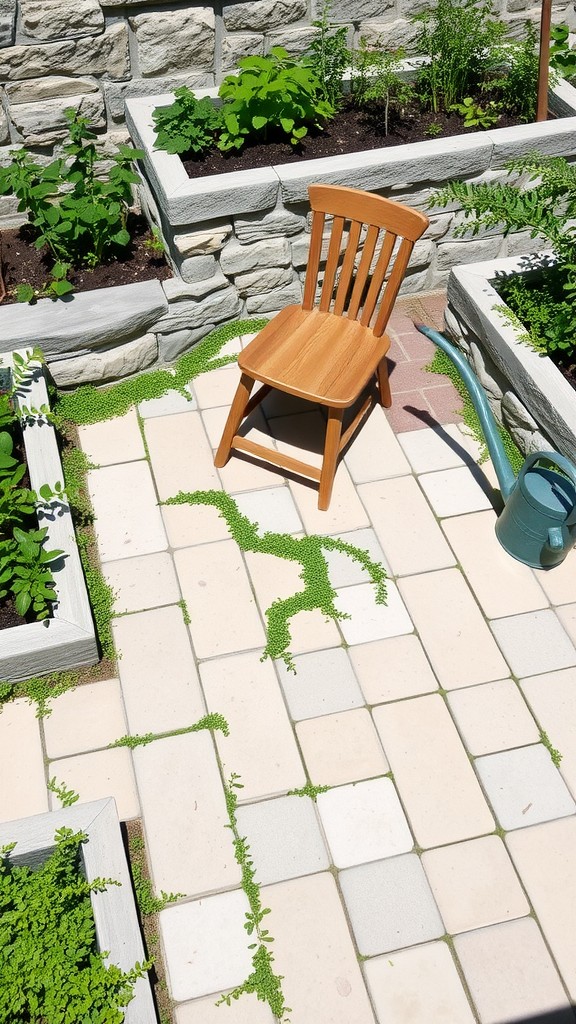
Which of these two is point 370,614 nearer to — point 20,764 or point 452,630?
point 452,630

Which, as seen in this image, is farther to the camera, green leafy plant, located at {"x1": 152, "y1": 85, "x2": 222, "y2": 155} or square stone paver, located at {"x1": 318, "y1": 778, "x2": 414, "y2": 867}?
green leafy plant, located at {"x1": 152, "y1": 85, "x2": 222, "y2": 155}

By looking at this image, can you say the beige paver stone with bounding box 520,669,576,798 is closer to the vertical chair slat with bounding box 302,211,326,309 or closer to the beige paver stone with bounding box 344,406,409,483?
the beige paver stone with bounding box 344,406,409,483

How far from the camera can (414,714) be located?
2721mm

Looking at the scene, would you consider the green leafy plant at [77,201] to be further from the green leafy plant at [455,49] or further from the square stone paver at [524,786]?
the square stone paver at [524,786]

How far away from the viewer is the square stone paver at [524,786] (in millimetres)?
2514

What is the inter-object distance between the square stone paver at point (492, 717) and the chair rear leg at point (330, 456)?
2.99ft

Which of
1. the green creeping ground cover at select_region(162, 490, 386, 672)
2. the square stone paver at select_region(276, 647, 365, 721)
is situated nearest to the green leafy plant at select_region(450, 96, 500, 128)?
the green creeping ground cover at select_region(162, 490, 386, 672)

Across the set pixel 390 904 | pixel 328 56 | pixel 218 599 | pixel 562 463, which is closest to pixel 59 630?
pixel 218 599

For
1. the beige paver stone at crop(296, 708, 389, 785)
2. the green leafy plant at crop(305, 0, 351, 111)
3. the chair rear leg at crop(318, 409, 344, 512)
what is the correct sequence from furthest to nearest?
1. the green leafy plant at crop(305, 0, 351, 111)
2. the chair rear leg at crop(318, 409, 344, 512)
3. the beige paver stone at crop(296, 708, 389, 785)

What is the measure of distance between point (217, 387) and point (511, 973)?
101 inches

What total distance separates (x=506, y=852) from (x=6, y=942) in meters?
1.43

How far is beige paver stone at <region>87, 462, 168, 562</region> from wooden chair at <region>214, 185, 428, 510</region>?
0.35 m

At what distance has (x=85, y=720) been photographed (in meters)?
2.69

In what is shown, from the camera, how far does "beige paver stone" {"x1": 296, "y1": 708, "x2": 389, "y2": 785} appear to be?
102 inches
